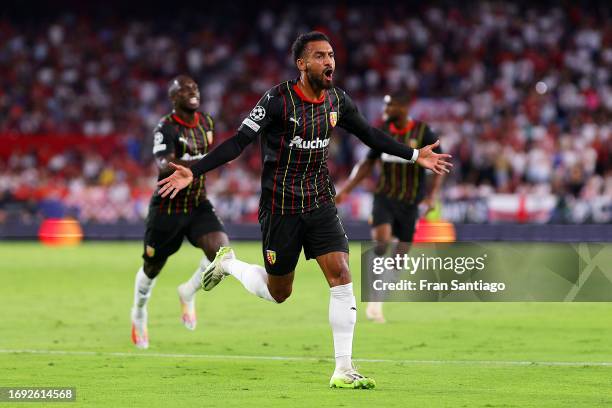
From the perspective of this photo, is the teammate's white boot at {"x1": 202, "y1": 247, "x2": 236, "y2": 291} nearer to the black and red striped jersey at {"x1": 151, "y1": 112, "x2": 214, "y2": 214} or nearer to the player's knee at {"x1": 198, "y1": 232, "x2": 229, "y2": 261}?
the player's knee at {"x1": 198, "y1": 232, "x2": 229, "y2": 261}

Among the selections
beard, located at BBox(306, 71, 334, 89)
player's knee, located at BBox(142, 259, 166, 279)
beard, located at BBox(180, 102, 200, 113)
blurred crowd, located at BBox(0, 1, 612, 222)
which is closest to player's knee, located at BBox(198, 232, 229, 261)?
player's knee, located at BBox(142, 259, 166, 279)

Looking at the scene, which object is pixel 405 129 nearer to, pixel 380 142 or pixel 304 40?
pixel 380 142

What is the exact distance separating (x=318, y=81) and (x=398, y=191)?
18.9 feet

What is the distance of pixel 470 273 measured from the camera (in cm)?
1376

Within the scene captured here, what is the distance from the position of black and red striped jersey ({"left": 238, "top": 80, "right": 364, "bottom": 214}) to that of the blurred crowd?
1936 centimetres

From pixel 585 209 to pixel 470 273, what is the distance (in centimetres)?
1458

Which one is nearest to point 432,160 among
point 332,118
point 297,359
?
point 332,118

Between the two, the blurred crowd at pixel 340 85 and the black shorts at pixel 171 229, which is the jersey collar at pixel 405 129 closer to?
the black shorts at pixel 171 229

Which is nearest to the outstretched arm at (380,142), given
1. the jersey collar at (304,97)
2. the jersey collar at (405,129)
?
the jersey collar at (304,97)

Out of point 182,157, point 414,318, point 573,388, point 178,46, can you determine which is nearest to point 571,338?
point 414,318

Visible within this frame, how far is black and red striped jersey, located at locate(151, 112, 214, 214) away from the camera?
1160cm

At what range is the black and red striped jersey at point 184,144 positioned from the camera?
11.6 metres

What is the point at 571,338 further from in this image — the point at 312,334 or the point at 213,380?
the point at 213,380

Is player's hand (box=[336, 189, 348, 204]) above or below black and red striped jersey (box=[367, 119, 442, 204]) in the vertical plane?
below
